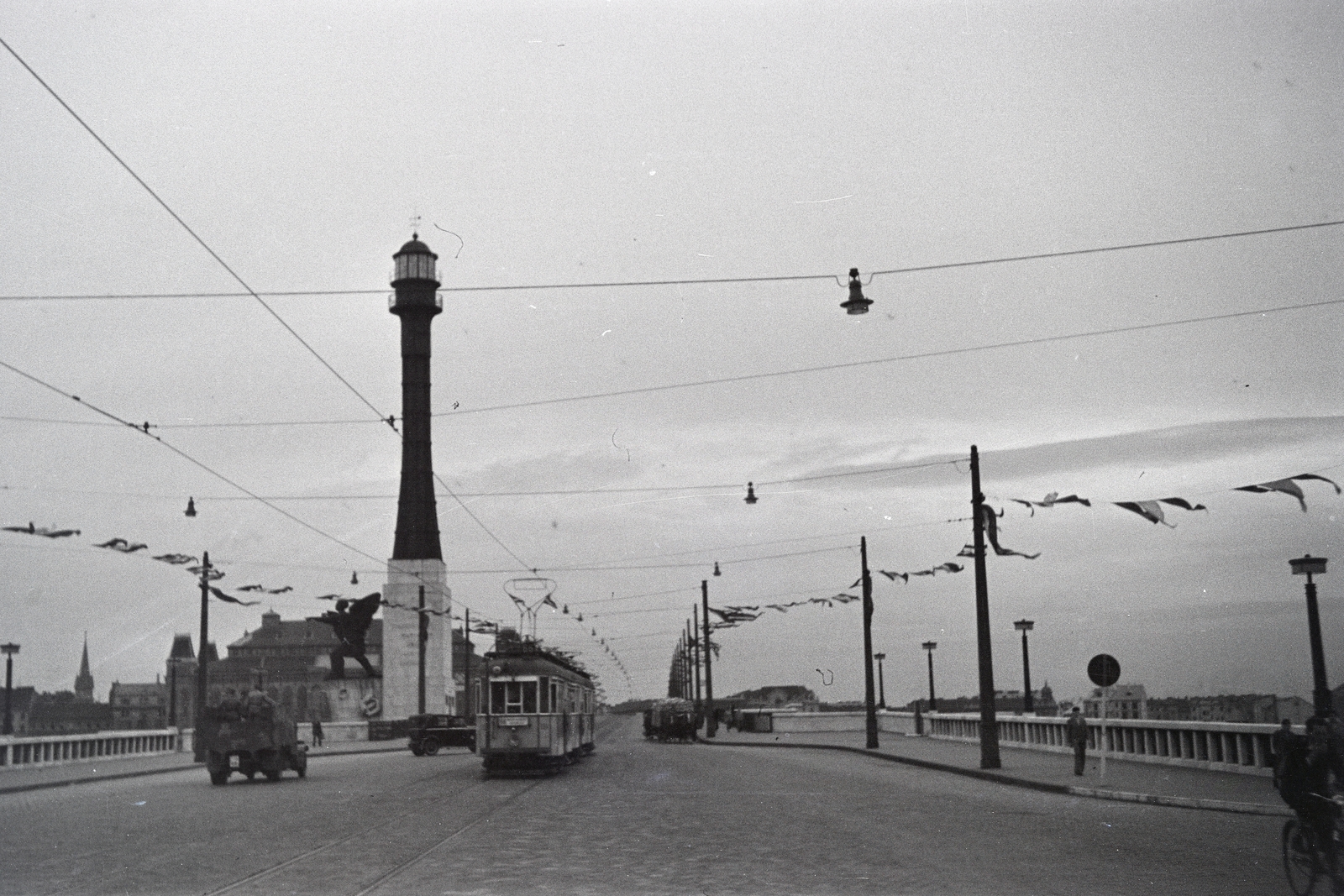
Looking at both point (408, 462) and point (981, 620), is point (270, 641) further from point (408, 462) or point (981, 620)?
point (981, 620)

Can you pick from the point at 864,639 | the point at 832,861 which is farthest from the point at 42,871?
the point at 864,639

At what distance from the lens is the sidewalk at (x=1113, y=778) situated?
64.5 ft

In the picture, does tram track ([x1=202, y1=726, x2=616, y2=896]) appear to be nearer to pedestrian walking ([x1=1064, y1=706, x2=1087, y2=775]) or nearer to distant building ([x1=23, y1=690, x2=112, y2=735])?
pedestrian walking ([x1=1064, y1=706, x2=1087, y2=775])

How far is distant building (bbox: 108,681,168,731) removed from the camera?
563ft

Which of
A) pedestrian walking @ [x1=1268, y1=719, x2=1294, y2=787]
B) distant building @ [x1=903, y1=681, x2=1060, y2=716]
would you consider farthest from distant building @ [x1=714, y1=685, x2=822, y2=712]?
pedestrian walking @ [x1=1268, y1=719, x2=1294, y2=787]

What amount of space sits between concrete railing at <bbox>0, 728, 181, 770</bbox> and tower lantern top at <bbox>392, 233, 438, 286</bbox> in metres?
49.6

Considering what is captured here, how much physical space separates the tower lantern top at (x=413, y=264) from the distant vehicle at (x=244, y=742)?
65.4 m

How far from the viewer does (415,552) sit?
88062 millimetres

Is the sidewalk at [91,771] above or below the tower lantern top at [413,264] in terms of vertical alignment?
below

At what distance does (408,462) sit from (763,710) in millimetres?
28370

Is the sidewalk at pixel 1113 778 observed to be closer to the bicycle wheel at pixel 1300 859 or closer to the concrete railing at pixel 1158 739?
the concrete railing at pixel 1158 739

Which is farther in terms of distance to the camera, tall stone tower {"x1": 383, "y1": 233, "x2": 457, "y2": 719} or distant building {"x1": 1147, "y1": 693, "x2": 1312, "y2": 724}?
tall stone tower {"x1": 383, "y1": 233, "x2": 457, "y2": 719}

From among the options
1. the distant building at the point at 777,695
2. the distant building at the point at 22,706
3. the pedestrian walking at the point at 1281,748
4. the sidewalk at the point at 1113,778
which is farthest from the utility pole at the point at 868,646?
the distant building at the point at 22,706

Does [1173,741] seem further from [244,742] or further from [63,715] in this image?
[63,715]
